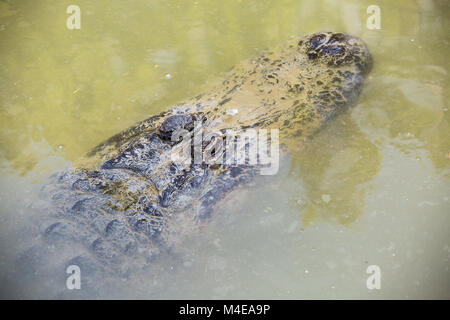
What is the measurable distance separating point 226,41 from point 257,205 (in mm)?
2226

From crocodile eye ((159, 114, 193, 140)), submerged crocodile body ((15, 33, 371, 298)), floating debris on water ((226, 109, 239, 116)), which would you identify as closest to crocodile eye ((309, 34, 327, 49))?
submerged crocodile body ((15, 33, 371, 298))

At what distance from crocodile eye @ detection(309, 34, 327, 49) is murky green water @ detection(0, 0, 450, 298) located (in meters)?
0.62

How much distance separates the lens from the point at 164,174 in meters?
2.70

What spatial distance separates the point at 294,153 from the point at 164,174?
1125mm

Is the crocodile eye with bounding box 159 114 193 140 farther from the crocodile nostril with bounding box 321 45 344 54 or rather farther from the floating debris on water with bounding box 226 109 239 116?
the crocodile nostril with bounding box 321 45 344 54

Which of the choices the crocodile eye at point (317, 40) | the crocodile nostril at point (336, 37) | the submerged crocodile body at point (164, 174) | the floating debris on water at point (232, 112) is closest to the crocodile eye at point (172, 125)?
the submerged crocodile body at point (164, 174)

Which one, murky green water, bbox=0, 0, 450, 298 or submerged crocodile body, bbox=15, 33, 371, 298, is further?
murky green water, bbox=0, 0, 450, 298

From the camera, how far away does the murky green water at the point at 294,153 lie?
2.71 m

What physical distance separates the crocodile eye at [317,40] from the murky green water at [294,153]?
0.62m

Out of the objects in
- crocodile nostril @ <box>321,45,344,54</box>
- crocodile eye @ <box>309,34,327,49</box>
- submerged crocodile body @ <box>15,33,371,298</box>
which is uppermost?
crocodile eye @ <box>309,34,327,49</box>

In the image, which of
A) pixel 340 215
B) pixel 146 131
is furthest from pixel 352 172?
pixel 146 131

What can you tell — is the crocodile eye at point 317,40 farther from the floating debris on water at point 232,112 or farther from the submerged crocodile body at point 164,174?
the floating debris on water at point 232,112

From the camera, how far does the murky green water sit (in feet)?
8.90

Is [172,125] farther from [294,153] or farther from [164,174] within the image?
[294,153]
